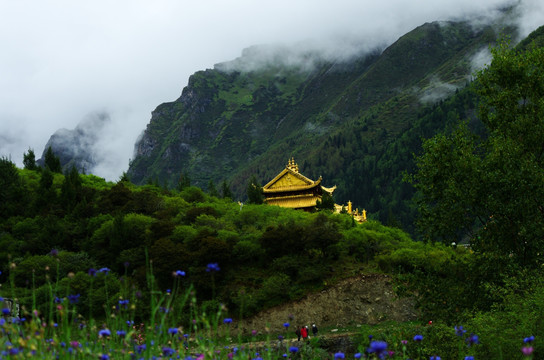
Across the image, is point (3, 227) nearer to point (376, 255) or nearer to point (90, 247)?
point (90, 247)

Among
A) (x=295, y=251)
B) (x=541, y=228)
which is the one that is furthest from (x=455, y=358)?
(x=295, y=251)

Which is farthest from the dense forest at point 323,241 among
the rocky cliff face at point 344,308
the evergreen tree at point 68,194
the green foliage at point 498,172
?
the rocky cliff face at point 344,308

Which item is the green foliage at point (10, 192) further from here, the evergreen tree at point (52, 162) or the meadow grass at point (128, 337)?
the meadow grass at point (128, 337)

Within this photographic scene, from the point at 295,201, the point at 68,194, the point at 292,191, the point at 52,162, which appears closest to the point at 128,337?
the point at 68,194

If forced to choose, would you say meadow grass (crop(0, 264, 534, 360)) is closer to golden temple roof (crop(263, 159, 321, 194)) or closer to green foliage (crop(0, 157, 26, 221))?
green foliage (crop(0, 157, 26, 221))

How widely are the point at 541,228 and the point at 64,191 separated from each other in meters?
36.7

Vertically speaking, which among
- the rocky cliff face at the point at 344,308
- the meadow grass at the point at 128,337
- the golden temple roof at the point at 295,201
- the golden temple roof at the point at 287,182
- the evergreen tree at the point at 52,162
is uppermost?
the evergreen tree at the point at 52,162

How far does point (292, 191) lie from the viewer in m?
58.1

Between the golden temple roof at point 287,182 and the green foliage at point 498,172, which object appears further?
the golden temple roof at point 287,182

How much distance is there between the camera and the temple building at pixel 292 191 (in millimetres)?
57594

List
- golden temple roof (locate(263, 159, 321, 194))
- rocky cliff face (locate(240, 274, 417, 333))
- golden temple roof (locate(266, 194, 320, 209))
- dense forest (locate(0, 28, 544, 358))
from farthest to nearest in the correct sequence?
golden temple roof (locate(263, 159, 321, 194))
golden temple roof (locate(266, 194, 320, 209))
rocky cliff face (locate(240, 274, 417, 333))
dense forest (locate(0, 28, 544, 358))

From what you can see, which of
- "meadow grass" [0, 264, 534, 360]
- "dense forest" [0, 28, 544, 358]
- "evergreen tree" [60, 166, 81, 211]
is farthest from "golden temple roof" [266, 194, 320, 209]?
"meadow grass" [0, 264, 534, 360]

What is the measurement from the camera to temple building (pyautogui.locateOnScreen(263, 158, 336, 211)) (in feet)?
189

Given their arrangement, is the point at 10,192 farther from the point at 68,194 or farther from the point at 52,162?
the point at 52,162
